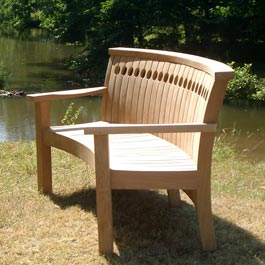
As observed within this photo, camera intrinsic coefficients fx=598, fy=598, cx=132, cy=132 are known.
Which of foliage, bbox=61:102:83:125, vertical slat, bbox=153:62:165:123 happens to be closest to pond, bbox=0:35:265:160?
foliage, bbox=61:102:83:125

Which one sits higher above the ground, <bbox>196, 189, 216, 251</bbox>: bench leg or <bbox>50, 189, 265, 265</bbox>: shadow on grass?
<bbox>196, 189, 216, 251</bbox>: bench leg

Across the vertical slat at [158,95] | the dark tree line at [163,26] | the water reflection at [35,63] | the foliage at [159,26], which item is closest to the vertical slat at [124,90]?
the vertical slat at [158,95]

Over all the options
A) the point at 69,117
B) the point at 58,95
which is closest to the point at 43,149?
the point at 58,95

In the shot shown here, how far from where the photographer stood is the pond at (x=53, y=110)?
10238 mm

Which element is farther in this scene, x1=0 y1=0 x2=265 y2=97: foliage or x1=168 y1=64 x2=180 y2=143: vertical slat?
x1=0 y1=0 x2=265 y2=97: foliage

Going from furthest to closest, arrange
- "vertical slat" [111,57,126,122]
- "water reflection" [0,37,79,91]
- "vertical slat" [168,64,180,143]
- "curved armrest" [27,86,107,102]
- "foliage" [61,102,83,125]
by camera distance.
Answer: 1. "water reflection" [0,37,79,91]
2. "foliage" [61,102,83,125]
3. "vertical slat" [111,57,126,122]
4. "curved armrest" [27,86,107,102]
5. "vertical slat" [168,64,180,143]

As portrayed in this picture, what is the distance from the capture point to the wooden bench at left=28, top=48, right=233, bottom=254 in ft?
10.9

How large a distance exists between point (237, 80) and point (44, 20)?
12554 millimetres

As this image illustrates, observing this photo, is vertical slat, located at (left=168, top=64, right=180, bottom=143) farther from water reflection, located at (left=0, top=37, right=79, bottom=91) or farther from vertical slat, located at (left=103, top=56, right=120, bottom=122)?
water reflection, located at (left=0, top=37, right=79, bottom=91)

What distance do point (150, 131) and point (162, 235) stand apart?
798 millimetres

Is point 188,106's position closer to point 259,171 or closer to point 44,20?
point 259,171

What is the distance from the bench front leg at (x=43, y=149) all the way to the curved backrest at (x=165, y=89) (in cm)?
60

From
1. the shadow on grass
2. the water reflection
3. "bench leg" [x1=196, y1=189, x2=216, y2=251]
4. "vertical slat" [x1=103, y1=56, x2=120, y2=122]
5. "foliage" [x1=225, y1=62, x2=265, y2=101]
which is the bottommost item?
the water reflection

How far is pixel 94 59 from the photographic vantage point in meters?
20.9
